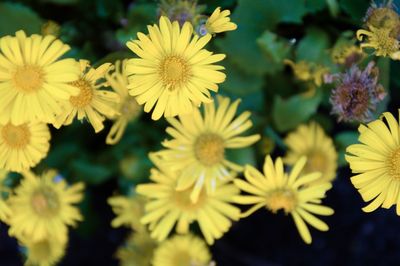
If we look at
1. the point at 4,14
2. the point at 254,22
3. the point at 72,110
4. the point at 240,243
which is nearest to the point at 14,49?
the point at 72,110

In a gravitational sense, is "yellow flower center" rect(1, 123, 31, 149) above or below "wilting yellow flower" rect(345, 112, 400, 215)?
below

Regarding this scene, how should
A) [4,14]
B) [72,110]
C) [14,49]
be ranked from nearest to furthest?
[14,49]
[72,110]
[4,14]

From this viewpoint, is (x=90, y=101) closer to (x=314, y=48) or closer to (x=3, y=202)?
(x=3, y=202)

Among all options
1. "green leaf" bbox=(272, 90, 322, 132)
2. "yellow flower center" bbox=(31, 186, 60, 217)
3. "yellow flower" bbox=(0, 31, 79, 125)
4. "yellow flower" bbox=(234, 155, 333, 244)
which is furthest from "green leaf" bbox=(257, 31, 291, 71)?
"yellow flower center" bbox=(31, 186, 60, 217)

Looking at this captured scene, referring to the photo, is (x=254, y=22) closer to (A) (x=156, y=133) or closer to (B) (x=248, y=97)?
(B) (x=248, y=97)

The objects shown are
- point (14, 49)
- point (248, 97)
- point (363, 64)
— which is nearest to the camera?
point (14, 49)

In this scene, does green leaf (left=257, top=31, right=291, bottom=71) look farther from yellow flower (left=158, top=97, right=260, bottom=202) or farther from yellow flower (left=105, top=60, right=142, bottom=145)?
yellow flower (left=105, top=60, right=142, bottom=145)
